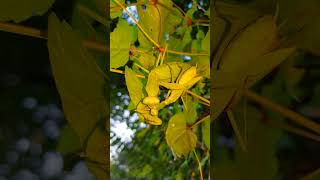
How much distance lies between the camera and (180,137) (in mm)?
377

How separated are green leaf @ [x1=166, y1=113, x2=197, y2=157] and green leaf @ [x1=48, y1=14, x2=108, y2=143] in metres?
0.13

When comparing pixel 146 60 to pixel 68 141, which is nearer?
pixel 68 141

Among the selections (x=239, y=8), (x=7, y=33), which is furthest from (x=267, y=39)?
(x=7, y=33)

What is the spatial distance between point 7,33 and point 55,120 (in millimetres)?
51

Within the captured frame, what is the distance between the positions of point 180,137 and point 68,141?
15cm

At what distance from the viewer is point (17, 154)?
22 cm

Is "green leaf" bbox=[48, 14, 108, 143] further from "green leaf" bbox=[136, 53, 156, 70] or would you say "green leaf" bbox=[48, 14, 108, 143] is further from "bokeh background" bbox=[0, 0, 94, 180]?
"green leaf" bbox=[136, 53, 156, 70]

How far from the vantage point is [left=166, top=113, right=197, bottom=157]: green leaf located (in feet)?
1.23

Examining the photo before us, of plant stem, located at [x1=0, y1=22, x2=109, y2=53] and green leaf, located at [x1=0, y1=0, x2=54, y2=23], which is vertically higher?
green leaf, located at [x1=0, y1=0, x2=54, y2=23]

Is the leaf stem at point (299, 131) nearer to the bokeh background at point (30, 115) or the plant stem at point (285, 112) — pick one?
the plant stem at point (285, 112)

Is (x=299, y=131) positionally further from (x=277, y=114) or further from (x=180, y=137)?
(x=180, y=137)

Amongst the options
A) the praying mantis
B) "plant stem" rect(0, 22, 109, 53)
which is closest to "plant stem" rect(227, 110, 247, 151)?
the praying mantis

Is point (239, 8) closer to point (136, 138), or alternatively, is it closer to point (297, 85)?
point (297, 85)

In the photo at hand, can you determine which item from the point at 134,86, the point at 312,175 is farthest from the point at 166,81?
the point at 312,175
